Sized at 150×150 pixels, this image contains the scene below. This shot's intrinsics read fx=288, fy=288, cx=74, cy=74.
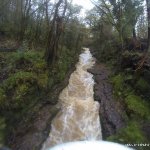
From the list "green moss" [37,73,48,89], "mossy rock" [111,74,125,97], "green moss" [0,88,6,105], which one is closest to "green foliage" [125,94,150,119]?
"mossy rock" [111,74,125,97]

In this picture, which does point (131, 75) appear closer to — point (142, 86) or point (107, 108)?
point (142, 86)

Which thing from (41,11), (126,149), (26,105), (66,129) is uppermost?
(41,11)

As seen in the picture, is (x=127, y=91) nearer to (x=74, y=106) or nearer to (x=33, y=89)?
(x=74, y=106)

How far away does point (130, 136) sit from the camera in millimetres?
11094

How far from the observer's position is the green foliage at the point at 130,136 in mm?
10840

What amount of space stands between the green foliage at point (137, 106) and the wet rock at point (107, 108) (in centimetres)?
58

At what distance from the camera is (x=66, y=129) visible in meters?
13.0

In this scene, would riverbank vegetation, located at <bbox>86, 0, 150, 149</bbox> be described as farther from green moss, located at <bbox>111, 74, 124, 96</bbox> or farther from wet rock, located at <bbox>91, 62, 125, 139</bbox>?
wet rock, located at <bbox>91, 62, 125, 139</bbox>

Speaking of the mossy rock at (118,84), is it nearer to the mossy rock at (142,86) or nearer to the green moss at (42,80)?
the mossy rock at (142,86)

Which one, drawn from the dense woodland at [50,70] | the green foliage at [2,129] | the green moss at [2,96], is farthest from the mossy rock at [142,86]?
the green foliage at [2,129]

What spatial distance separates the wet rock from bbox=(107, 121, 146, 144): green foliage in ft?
2.88

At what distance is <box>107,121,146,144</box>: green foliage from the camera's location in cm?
1084

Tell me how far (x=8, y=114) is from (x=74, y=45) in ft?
65.6

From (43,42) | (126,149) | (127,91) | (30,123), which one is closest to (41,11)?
(43,42)
